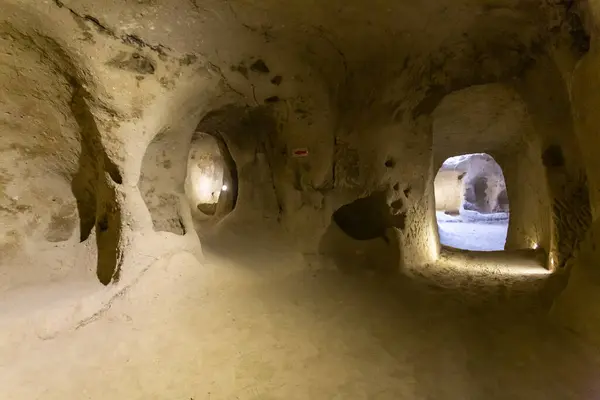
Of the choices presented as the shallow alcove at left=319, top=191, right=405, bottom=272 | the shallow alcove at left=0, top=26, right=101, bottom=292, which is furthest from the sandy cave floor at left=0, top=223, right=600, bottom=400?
the shallow alcove at left=0, top=26, right=101, bottom=292

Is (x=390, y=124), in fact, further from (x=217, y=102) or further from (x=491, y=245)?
(x=491, y=245)

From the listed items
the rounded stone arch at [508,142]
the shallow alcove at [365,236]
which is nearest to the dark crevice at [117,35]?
the shallow alcove at [365,236]

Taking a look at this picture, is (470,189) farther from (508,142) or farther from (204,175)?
(204,175)

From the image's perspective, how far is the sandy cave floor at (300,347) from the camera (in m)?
2.13

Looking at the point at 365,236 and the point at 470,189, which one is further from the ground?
the point at 470,189

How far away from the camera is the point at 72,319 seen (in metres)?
2.70

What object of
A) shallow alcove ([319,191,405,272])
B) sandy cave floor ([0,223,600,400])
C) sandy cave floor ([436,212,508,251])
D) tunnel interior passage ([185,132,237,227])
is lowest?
sandy cave floor ([436,212,508,251])

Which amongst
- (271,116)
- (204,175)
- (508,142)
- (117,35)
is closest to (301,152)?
(271,116)

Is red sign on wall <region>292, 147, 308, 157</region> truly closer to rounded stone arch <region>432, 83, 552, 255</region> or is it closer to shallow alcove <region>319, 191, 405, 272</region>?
shallow alcove <region>319, 191, 405, 272</region>

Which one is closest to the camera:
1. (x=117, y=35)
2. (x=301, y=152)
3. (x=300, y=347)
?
(x=300, y=347)

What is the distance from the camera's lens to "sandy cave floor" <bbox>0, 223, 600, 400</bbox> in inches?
83.9

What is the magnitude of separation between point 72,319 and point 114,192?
107cm

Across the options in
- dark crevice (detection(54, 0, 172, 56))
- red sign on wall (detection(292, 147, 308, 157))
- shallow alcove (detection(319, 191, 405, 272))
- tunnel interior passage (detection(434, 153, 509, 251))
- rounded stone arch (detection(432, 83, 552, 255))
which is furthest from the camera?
tunnel interior passage (detection(434, 153, 509, 251))

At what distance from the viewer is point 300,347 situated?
2.58 m
